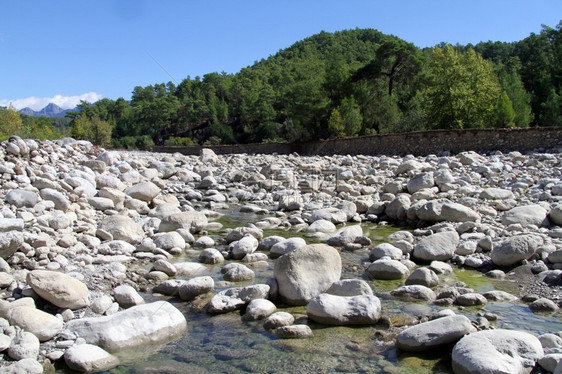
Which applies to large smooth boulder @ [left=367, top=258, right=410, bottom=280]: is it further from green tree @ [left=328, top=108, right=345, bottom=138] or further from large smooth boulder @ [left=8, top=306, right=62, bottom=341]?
green tree @ [left=328, top=108, right=345, bottom=138]

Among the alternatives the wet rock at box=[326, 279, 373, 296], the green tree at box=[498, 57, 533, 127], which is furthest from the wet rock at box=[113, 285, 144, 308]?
the green tree at box=[498, 57, 533, 127]

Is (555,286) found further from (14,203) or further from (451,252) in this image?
(14,203)

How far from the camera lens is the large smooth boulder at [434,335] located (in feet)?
12.6

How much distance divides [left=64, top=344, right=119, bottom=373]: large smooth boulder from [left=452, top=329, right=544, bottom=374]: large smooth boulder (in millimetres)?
A: 2779

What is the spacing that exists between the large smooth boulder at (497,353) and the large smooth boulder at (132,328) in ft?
8.31

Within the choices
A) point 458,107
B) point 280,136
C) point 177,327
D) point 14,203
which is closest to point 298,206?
point 14,203

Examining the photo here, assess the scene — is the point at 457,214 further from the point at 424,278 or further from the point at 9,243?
the point at 9,243

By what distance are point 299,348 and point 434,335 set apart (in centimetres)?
117

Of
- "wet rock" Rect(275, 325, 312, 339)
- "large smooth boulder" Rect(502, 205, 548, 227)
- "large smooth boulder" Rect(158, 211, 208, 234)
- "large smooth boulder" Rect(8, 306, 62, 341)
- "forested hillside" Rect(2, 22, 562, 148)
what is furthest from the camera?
"forested hillside" Rect(2, 22, 562, 148)

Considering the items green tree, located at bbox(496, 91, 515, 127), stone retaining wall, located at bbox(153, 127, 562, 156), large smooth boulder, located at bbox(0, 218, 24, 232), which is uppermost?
green tree, located at bbox(496, 91, 515, 127)

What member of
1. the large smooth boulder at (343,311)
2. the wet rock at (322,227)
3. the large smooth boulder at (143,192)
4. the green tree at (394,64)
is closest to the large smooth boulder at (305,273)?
the large smooth boulder at (343,311)

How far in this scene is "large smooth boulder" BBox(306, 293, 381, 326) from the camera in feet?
14.5

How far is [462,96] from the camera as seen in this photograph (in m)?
23.3

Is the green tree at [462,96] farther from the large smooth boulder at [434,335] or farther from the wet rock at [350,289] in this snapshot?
the large smooth boulder at [434,335]
